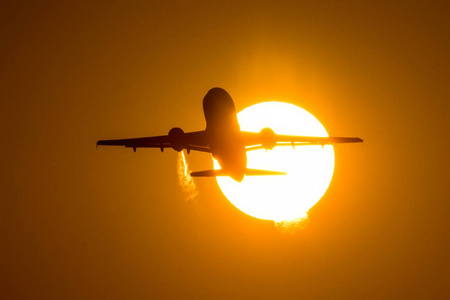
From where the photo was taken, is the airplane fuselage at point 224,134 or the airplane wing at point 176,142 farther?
the airplane fuselage at point 224,134

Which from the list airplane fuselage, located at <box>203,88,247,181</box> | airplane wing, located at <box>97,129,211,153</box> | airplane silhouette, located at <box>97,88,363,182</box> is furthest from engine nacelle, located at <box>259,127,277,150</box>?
airplane wing, located at <box>97,129,211,153</box>

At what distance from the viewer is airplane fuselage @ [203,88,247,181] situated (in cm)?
5491

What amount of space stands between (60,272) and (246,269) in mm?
34765

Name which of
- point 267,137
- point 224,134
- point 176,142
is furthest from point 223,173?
point 267,137

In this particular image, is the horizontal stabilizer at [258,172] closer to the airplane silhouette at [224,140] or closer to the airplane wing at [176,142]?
the airplane silhouette at [224,140]

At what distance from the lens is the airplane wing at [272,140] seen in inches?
2096

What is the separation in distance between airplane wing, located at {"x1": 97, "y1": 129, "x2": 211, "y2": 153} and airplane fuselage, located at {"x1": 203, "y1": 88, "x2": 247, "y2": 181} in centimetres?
80

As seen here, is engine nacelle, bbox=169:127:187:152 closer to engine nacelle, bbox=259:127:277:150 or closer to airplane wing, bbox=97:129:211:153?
airplane wing, bbox=97:129:211:153

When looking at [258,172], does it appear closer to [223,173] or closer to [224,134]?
[223,173]

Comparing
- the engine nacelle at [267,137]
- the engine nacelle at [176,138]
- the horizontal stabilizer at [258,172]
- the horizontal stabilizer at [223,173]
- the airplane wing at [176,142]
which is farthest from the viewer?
the horizontal stabilizer at [258,172]

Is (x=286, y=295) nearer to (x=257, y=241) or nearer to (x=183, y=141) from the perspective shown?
(x=257, y=241)

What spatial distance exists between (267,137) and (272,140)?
520mm

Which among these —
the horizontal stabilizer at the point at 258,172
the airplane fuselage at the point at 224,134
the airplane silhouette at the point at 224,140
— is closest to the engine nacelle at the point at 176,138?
the airplane silhouette at the point at 224,140

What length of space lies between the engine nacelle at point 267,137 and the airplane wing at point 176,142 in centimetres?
521
